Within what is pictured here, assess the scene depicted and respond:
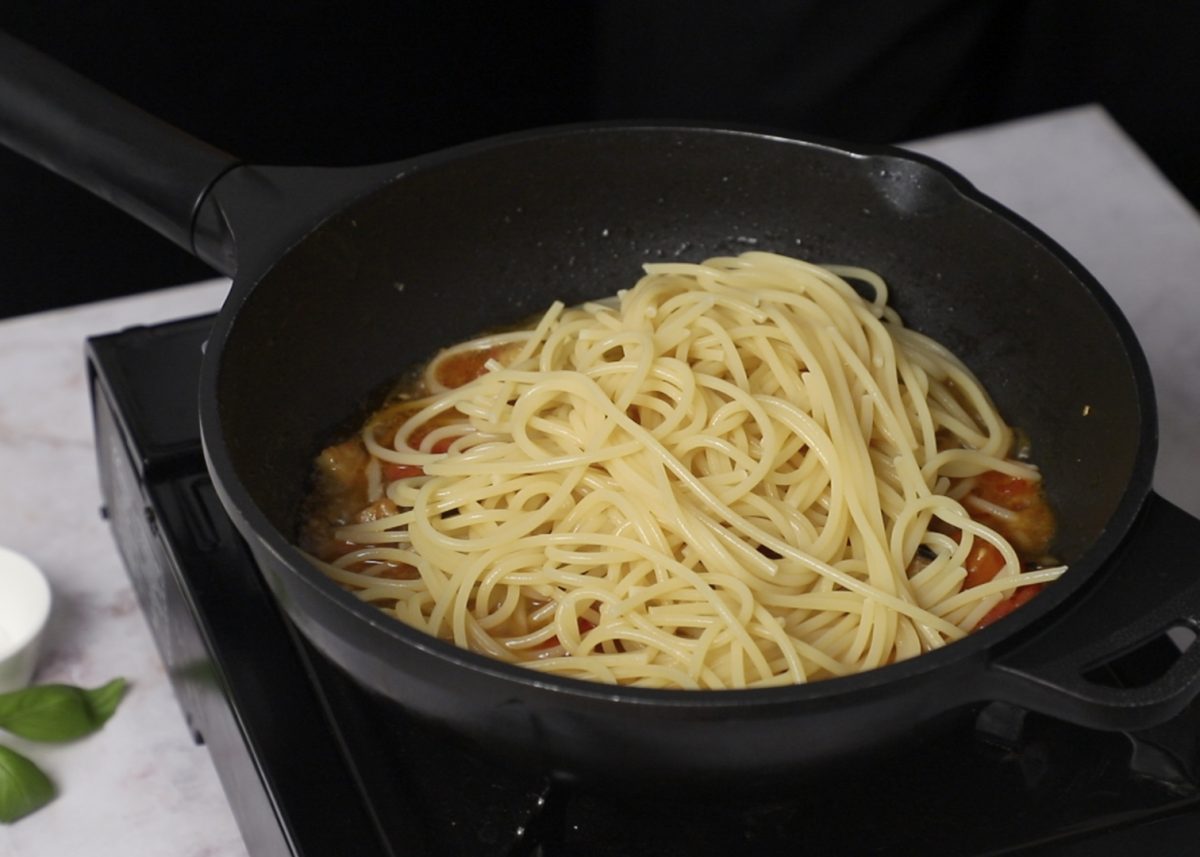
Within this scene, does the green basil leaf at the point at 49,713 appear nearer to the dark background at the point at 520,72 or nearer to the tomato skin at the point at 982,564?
the tomato skin at the point at 982,564

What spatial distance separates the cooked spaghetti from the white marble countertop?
0.30m

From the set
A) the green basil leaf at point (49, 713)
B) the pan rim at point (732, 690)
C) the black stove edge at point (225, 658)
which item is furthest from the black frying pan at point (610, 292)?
the green basil leaf at point (49, 713)

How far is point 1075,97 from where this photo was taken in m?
3.01

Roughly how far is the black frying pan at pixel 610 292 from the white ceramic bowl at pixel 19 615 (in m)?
0.31

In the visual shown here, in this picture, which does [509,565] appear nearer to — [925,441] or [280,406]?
[280,406]

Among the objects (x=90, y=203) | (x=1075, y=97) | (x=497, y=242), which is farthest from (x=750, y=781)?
(x=1075, y=97)

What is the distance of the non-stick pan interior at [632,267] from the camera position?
1.38 metres

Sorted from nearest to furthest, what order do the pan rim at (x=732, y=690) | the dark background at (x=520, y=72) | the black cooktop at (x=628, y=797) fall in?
1. the pan rim at (x=732, y=690)
2. the black cooktop at (x=628, y=797)
3. the dark background at (x=520, y=72)

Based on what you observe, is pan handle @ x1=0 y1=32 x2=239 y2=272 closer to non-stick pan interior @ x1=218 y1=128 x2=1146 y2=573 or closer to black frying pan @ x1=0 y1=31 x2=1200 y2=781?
black frying pan @ x1=0 y1=31 x2=1200 y2=781

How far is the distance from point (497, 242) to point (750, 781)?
30.2 inches

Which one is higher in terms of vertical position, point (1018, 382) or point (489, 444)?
point (489, 444)

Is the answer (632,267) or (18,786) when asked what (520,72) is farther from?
(18,786)

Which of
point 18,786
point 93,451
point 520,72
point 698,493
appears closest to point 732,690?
point 698,493

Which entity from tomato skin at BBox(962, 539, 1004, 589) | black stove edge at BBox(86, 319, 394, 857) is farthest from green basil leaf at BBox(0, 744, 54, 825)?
tomato skin at BBox(962, 539, 1004, 589)
